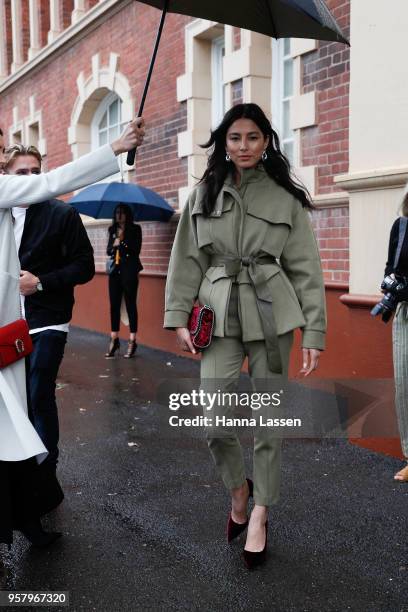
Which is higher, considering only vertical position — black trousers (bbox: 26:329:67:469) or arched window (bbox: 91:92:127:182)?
arched window (bbox: 91:92:127:182)

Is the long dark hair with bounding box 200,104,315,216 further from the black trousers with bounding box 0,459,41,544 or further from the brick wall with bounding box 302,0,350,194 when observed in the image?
the brick wall with bounding box 302,0,350,194

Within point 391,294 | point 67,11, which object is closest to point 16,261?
point 391,294

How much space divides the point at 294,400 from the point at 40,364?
2.90 metres

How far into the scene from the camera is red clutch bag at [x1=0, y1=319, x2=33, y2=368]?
116 inches

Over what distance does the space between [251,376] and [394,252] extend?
1.58 m

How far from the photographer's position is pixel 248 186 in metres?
3.32

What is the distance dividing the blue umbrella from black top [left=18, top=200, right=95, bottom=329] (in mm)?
4567

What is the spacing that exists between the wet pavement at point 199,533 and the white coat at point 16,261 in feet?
2.20

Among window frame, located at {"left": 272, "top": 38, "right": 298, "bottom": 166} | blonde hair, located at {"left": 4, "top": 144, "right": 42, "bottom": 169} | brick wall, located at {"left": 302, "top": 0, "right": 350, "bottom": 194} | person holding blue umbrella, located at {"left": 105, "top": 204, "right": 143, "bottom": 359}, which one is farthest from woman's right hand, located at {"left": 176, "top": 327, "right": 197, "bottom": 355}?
person holding blue umbrella, located at {"left": 105, "top": 204, "right": 143, "bottom": 359}

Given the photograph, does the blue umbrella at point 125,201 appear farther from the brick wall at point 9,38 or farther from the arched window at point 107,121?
the brick wall at point 9,38

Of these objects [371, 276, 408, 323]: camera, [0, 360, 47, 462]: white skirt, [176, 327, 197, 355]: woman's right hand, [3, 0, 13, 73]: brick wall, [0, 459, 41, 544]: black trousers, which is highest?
[3, 0, 13, 73]: brick wall

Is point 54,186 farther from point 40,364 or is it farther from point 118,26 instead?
point 118,26

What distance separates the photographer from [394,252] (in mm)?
4344

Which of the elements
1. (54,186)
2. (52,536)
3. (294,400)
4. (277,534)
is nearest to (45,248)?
(54,186)
